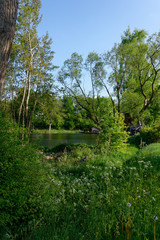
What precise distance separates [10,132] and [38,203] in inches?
61.0

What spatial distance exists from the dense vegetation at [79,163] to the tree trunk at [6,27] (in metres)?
1.63

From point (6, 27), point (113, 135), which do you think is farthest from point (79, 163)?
point (6, 27)

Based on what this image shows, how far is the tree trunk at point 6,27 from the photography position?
2.46 m

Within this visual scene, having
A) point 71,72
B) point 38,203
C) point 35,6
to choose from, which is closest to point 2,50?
point 38,203

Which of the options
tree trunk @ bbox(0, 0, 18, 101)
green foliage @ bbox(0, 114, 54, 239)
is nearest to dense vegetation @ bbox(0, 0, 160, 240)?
green foliage @ bbox(0, 114, 54, 239)

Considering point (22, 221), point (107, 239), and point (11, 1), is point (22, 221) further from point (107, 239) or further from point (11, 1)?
point (11, 1)

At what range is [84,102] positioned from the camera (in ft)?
66.2

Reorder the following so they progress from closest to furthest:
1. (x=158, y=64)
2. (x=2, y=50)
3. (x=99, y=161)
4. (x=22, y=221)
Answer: (x=2, y=50), (x=22, y=221), (x=99, y=161), (x=158, y=64)

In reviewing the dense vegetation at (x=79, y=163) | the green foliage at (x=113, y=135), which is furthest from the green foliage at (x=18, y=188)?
the green foliage at (x=113, y=135)

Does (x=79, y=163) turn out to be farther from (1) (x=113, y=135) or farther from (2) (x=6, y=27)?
(2) (x=6, y=27)

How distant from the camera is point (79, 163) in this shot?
9.04 m

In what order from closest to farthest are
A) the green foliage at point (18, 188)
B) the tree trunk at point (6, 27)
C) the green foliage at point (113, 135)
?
the tree trunk at point (6, 27), the green foliage at point (18, 188), the green foliage at point (113, 135)

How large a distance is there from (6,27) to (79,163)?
24.4 ft

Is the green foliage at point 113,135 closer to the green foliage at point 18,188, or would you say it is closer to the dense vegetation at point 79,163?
the dense vegetation at point 79,163
